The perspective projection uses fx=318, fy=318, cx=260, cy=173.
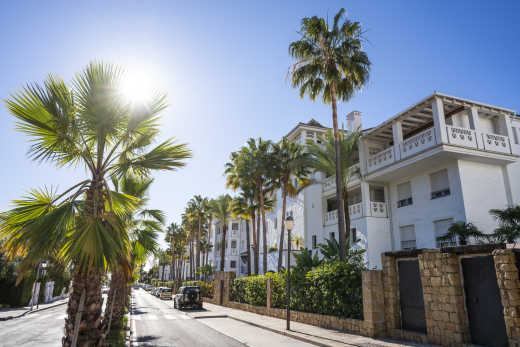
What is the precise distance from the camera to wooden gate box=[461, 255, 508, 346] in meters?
7.84

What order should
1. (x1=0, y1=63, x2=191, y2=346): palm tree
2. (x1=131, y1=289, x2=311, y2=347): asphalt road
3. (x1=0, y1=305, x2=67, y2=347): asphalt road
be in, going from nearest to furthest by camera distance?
(x1=0, y1=63, x2=191, y2=346): palm tree → (x1=0, y1=305, x2=67, y2=347): asphalt road → (x1=131, y1=289, x2=311, y2=347): asphalt road

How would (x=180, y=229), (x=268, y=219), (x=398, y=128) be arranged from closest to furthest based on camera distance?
(x=398, y=128) → (x=268, y=219) → (x=180, y=229)

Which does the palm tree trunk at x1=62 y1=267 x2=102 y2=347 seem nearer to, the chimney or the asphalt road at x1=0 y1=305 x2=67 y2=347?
the asphalt road at x1=0 y1=305 x2=67 y2=347

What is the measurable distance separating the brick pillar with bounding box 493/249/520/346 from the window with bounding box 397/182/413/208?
13.1 m

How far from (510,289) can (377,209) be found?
14160 millimetres

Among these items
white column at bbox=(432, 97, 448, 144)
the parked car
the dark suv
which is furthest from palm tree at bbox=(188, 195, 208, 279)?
white column at bbox=(432, 97, 448, 144)

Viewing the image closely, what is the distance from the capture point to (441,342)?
8.96m

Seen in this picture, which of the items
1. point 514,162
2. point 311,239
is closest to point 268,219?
point 311,239

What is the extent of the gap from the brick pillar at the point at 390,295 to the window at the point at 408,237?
9910 millimetres

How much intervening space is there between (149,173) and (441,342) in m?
9.15

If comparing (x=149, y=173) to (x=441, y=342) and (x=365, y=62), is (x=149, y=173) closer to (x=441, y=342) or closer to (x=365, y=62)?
(x=441, y=342)

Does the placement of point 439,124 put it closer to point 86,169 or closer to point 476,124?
point 476,124

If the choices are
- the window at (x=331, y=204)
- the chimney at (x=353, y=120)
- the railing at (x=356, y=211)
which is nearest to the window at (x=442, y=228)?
the railing at (x=356, y=211)

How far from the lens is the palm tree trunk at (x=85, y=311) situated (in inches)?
229
